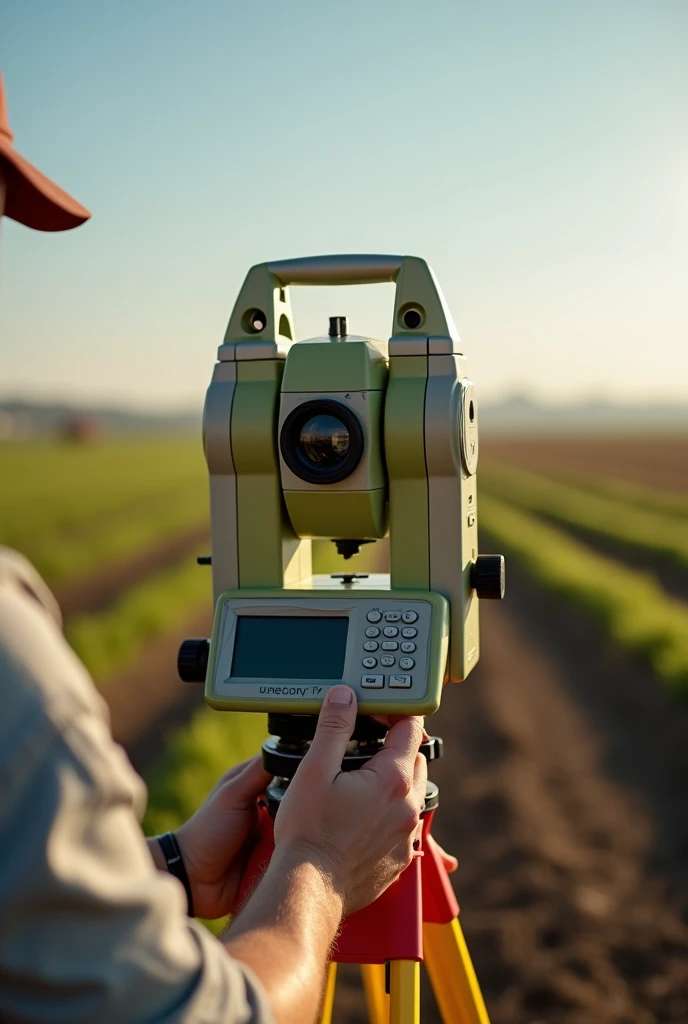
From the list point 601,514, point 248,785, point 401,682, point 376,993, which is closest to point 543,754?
point 376,993

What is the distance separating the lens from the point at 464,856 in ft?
18.0

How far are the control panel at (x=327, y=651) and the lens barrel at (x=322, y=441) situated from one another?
22cm

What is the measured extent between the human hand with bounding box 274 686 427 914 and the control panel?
0.12 m

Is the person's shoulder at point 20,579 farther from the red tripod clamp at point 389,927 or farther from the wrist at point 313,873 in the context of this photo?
the red tripod clamp at point 389,927

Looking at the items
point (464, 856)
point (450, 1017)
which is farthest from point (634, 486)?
point (450, 1017)

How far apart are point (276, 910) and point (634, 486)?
4028cm

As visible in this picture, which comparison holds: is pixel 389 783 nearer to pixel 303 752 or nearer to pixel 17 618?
pixel 303 752

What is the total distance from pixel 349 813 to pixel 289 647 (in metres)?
0.45

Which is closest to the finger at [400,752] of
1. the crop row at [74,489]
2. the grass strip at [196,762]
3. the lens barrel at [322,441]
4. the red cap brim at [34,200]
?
the lens barrel at [322,441]

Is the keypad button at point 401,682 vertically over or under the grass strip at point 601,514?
over

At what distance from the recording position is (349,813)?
1.50 m

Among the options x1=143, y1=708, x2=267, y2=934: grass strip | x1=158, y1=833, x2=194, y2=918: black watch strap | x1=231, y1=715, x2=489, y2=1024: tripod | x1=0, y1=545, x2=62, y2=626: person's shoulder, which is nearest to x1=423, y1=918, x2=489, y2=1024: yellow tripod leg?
x1=231, y1=715, x2=489, y2=1024: tripod

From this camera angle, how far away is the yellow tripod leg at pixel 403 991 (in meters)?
1.82

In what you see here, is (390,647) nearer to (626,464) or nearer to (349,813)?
(349,813)
